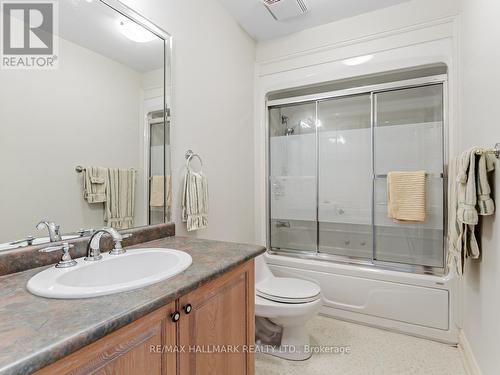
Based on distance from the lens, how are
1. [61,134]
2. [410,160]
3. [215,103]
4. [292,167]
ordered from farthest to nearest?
1. [292,167]
2. [410,160]
3. [215,103]
4. [61,134]

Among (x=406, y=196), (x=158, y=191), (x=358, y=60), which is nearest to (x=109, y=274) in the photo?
(x=158, y=191)

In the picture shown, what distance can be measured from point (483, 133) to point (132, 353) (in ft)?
6.00

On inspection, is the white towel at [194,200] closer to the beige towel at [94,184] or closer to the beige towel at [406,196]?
the beige towel at [94,184]

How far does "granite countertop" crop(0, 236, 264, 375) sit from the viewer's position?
19.7 inches

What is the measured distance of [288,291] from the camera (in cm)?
179

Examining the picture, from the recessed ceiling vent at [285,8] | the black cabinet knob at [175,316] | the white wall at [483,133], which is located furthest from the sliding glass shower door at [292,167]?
the black cabinet knob at [175,316]

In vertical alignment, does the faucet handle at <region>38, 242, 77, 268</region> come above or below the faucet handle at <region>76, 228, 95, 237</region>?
below

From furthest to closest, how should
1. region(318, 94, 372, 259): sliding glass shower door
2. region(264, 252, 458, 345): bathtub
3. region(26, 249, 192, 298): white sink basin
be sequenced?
region(318, 94, 372, 259): sliding glass shower door, region(264, 252, 458, 345): bathtub, region(26, 249, 192, 298): white sink basin

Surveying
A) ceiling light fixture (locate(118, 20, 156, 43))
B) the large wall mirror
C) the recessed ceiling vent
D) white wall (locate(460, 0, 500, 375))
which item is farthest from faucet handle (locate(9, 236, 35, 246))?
the recessed ceiling vent

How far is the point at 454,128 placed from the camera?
192 cm

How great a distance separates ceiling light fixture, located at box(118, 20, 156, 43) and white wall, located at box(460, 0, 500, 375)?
1.71 m

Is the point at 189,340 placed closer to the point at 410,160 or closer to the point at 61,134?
the point at 61,134

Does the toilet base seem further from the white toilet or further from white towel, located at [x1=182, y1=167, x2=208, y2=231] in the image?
white towel, located at [x1=182, y1=167, x2=208, y2=231]

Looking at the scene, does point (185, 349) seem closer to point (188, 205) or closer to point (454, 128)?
point (188, 205)
